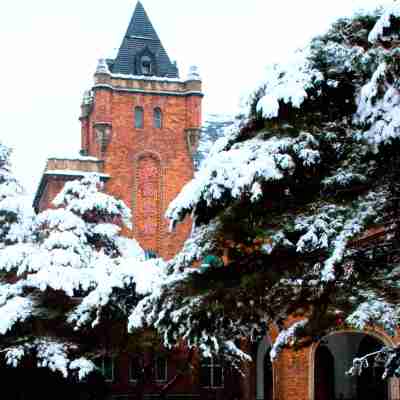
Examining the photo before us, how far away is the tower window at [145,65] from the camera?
3638 centimetres

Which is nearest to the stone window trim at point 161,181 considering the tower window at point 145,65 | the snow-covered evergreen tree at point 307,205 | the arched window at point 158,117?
the arched window at point 158,117

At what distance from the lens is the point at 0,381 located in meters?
26.2

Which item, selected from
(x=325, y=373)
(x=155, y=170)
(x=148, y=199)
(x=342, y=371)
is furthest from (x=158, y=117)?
(x=342, y=371)

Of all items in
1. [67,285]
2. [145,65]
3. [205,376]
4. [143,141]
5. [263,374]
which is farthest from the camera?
[145,65]

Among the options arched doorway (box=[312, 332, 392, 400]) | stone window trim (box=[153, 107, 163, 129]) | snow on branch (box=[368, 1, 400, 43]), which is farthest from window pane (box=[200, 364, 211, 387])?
snow on branch (box=[368, 1, 400, 43])

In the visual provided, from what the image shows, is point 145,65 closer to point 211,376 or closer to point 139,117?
point 139,117

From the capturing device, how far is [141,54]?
36656 millimetres

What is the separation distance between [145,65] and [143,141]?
367cm

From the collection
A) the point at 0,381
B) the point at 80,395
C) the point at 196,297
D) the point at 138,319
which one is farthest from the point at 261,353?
the point at 196,297

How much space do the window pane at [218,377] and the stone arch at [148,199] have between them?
510 centimetres

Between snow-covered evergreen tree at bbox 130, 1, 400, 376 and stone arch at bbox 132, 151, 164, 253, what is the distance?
21.6m

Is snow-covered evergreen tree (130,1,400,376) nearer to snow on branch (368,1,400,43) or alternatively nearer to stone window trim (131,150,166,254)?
snow on branch (368,1,400,43)

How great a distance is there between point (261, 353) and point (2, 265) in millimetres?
12102

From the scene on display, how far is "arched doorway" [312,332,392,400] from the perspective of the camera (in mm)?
30266
